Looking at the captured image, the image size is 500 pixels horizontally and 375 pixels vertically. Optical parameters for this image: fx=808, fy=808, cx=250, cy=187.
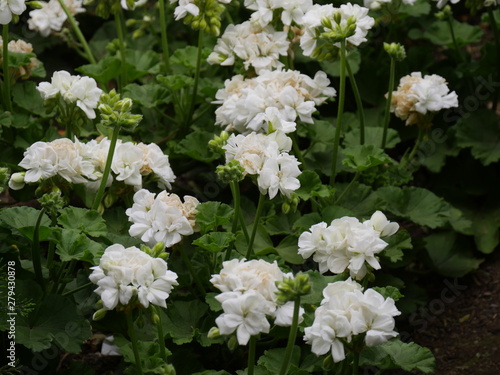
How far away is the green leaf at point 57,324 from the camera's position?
2533mm

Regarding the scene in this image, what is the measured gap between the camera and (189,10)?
3.16 m

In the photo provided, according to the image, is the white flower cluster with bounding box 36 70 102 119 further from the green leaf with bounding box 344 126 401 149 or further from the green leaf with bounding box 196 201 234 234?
the green leaf with bounding box 344 126 401 149

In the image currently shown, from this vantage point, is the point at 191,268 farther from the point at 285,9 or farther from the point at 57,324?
the point at 285,9

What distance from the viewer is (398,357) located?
2.50 metres

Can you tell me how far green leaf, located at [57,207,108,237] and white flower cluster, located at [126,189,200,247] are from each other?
17cm

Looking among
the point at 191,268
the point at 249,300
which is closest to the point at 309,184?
the point at 191,268

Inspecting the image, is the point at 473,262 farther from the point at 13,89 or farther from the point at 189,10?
the point at 13,89

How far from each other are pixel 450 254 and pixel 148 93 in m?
1.59

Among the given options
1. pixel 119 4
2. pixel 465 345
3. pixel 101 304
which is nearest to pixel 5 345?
pixel 101 304

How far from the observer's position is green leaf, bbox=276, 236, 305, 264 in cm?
306

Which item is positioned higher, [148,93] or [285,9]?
[285,9]

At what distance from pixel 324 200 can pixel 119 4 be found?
123 cm

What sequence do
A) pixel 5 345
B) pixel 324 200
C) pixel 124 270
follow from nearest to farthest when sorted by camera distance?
1. pixel 124 270
2. pixel 5 345
3. pixel 324 200


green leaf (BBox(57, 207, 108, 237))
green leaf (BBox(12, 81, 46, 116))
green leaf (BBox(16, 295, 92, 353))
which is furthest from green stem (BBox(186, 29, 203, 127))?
green leaf (BBox(16, 295, 92, 353))
